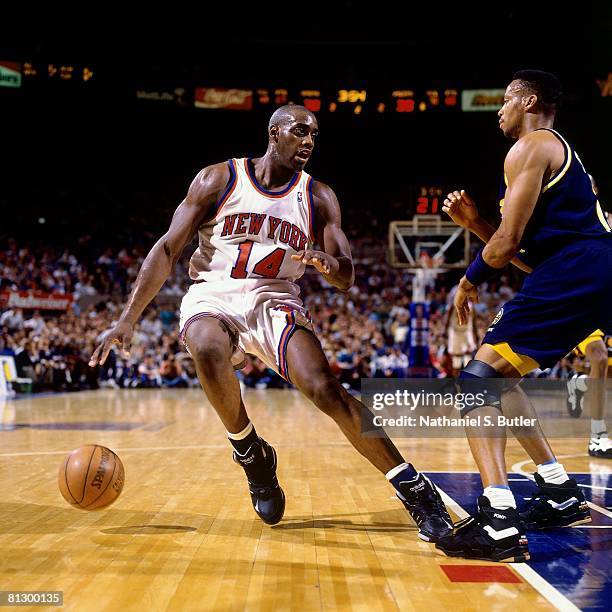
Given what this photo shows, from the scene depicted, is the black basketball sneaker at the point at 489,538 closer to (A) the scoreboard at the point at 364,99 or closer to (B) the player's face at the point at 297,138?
(B) the player's face at the point at 297,138

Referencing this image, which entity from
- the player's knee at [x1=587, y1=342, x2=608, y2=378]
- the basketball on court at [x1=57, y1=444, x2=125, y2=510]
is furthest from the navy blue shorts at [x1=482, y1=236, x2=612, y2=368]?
the player's knee at [x1=587, y1=342, x2=608, y2=378]

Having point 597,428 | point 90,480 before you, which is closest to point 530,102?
point 90,480

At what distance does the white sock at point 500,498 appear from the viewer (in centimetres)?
324

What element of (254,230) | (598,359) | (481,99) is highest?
(481,99)

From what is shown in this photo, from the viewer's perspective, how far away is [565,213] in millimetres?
3523

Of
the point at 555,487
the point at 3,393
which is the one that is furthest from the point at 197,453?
the point at 3,393

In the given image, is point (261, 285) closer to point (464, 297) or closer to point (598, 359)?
point (464, 297)

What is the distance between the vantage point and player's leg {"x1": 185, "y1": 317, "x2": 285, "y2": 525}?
381 cm

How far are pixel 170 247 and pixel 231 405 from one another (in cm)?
92

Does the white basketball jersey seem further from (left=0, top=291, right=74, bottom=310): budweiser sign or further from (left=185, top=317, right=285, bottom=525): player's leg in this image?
(left=0, top=291, right=74, bottom=310): budweiser sign

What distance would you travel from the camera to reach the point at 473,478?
5.36 m

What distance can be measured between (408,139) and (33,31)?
14.0m

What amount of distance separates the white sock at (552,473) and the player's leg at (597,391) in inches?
112

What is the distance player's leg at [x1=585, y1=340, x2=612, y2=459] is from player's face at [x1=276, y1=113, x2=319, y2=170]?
397 cm
